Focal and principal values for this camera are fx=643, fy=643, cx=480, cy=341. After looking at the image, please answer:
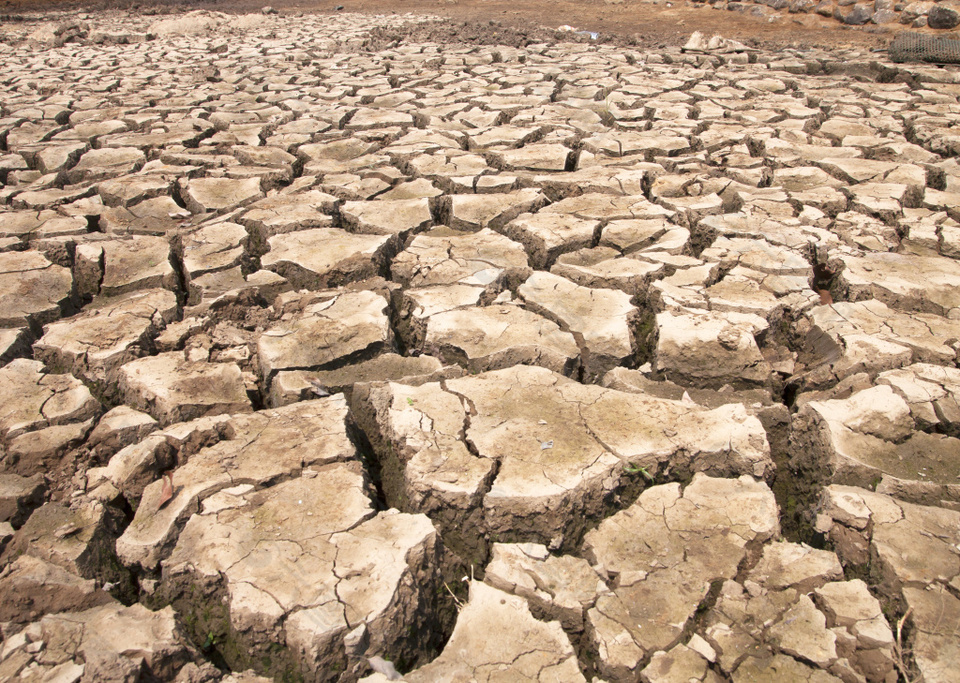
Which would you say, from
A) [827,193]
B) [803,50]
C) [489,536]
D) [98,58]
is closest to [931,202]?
[827,193]

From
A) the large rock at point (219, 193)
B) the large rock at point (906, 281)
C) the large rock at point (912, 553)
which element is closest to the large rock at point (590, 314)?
the large rock at point (912, 553)

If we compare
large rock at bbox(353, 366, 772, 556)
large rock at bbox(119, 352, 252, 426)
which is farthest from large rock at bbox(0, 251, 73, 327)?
large rock at bbox(353, 366, 772, 556)

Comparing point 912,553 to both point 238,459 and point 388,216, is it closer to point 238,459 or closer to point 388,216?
point 238,459

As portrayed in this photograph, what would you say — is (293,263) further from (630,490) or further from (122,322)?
(630,490)

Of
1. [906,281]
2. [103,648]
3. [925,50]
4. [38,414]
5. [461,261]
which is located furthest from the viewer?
[925,50]

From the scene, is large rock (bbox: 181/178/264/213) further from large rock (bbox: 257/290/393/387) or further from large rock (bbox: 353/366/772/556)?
large rock (bbox: 353/366/772/556)

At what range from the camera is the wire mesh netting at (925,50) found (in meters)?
5.48

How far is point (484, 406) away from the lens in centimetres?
178

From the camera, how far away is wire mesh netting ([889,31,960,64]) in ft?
18.0

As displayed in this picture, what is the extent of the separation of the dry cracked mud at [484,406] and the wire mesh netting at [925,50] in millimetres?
2315

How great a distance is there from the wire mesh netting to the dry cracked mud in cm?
231

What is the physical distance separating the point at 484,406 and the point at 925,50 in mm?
5982

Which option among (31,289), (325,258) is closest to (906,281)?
(325,258)

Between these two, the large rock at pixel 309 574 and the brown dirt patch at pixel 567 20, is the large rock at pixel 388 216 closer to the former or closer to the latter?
the large rock at pixel 309 574
